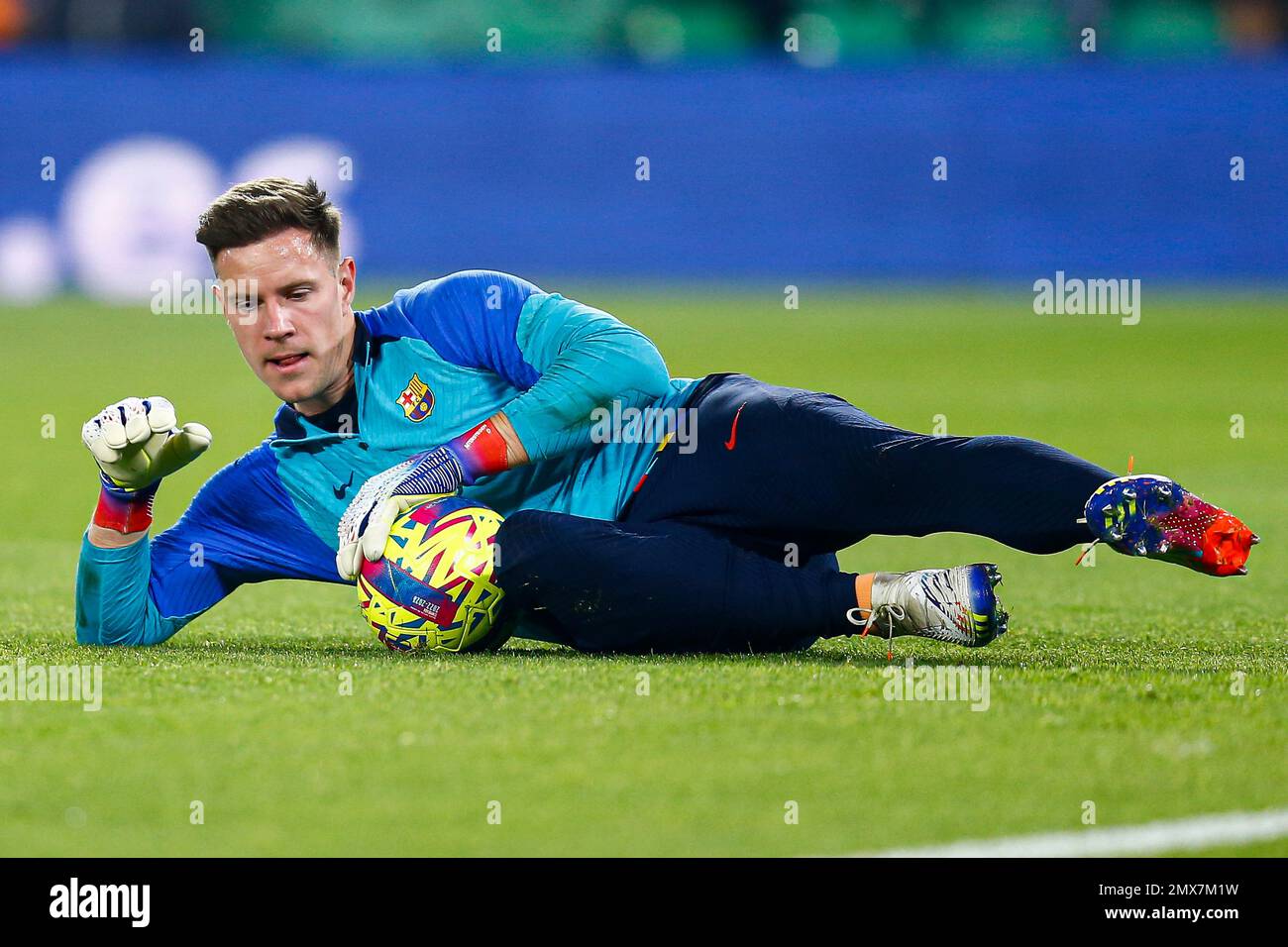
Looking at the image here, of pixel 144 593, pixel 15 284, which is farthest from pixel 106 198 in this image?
pixel 144 593

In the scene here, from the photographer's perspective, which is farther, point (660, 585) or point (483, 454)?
point (483, 454)

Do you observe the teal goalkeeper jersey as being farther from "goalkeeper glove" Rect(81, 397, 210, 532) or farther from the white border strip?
the white border strip

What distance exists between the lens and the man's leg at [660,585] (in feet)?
16.1

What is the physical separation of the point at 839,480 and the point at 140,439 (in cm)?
190

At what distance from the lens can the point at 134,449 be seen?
16.3ft

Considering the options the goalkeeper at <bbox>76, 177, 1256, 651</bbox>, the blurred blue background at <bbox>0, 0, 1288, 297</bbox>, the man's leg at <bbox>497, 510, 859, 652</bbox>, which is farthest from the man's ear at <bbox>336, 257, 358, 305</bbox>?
the blurred blue background at <bbox>0, 0, 1288, 297</bbox>

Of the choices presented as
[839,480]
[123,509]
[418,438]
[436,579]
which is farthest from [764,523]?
[123,509]

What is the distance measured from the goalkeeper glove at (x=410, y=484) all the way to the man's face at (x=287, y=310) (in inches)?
15.4

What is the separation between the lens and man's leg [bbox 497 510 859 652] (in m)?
4.91

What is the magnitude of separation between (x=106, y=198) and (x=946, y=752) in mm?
19086

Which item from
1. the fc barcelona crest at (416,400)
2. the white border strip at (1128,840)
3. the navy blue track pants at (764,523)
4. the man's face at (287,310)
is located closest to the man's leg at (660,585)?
the navy blue track pants at (764,523)

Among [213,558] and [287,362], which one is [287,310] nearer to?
[287,362]

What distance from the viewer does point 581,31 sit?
23.7m
